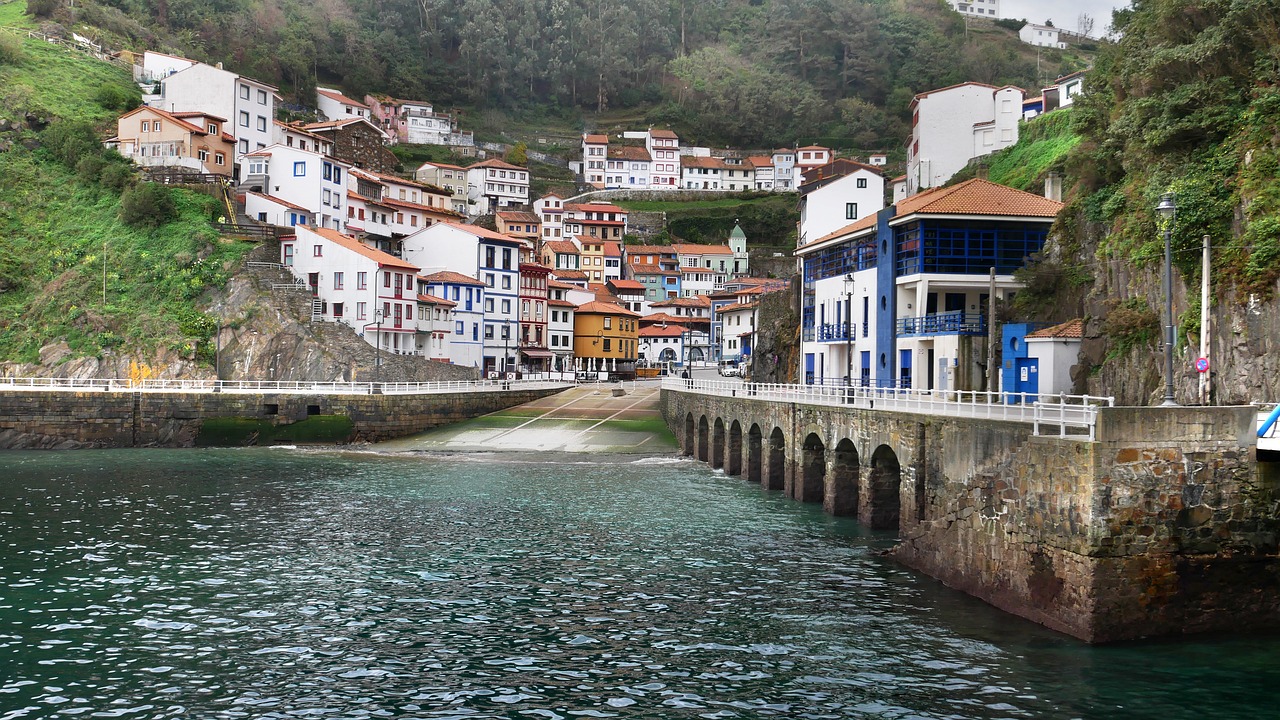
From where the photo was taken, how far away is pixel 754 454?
5006cm

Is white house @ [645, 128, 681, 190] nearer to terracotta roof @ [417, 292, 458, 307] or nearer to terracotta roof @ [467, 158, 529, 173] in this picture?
terracotta roof @ [467, 158, 529, 173]

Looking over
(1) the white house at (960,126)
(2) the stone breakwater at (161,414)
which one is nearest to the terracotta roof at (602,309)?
(1) the white house at (960,126)

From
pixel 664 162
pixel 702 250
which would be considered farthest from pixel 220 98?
pixel 664 162

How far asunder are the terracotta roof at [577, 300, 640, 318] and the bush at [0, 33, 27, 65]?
63.0 m

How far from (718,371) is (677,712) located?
9099 centimetres

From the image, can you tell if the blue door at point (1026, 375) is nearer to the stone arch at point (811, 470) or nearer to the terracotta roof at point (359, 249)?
the stone arch at point (811, 470)

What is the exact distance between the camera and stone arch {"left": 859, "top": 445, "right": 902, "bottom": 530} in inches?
1364

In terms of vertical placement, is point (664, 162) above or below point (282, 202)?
above

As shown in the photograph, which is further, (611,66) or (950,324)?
(611,66)

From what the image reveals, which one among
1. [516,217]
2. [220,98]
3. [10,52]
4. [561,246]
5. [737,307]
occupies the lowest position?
[737,307]

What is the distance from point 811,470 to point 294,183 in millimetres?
66865

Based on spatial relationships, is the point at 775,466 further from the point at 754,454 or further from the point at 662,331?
the point at 662,331

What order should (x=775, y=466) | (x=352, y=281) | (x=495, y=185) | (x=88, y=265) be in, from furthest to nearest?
1. (x=495, y=185)
2. (x=352, y=281)
3. (x=88, y=265)
4. (x=775, y=466)

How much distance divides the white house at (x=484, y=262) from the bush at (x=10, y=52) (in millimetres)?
45804
